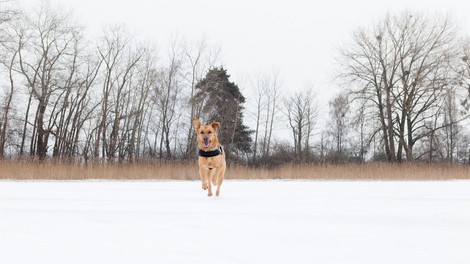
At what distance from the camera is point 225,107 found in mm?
33625

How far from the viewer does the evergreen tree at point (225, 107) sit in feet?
102

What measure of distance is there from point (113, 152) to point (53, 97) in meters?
5.00

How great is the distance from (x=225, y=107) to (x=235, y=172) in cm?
1811

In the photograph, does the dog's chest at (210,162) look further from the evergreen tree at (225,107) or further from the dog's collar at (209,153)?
the evergreen tree at (225,107)

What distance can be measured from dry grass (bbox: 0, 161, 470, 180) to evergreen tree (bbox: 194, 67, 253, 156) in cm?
1377

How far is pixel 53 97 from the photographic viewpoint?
28.0m

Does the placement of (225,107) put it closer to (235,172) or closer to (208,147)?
(235,172)

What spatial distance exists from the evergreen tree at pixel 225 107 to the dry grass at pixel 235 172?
13770mm
